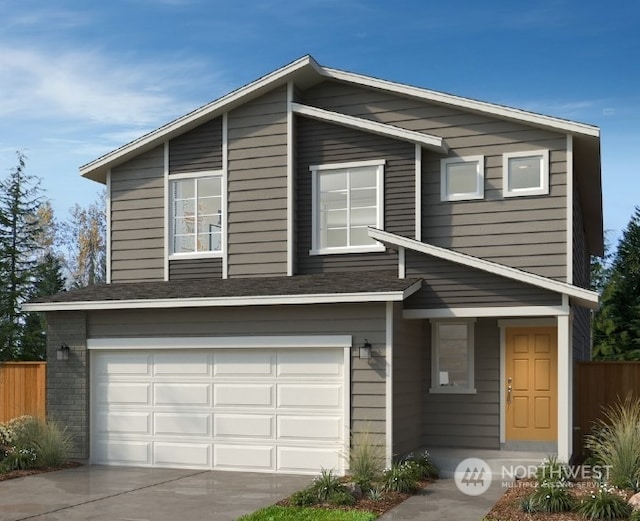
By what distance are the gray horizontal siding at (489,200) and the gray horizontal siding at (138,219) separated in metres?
4.24

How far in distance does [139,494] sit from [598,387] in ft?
28.8

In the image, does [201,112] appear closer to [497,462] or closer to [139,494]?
[139,494]

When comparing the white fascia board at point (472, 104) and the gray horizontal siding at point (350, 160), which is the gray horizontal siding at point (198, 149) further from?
the white fascia board at point (472, 104)

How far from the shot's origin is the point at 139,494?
11.6 m

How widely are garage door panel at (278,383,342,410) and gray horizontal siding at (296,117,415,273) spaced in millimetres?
2415

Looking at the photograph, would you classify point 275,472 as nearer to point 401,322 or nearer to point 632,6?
point 401,322

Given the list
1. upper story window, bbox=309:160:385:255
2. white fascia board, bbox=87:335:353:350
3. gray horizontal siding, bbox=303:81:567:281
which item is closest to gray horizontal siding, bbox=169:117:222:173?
upper story window, bbox=309:160:385:255

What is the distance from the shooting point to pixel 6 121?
32.7m

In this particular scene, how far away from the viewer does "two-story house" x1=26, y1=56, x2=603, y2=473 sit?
13180 millimetres

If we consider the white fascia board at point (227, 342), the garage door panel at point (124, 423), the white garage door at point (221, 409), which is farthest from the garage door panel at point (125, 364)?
the garage door panel at point (124, 423)

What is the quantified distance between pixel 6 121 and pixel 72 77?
1044cm

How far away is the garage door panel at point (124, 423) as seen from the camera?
566 inches

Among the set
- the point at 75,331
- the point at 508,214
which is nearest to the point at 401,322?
the point at 508,214

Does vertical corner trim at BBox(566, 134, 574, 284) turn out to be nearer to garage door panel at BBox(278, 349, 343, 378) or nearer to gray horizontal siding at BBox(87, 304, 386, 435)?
gray horizontal siding at BBox(87, 304, 386, 435)
